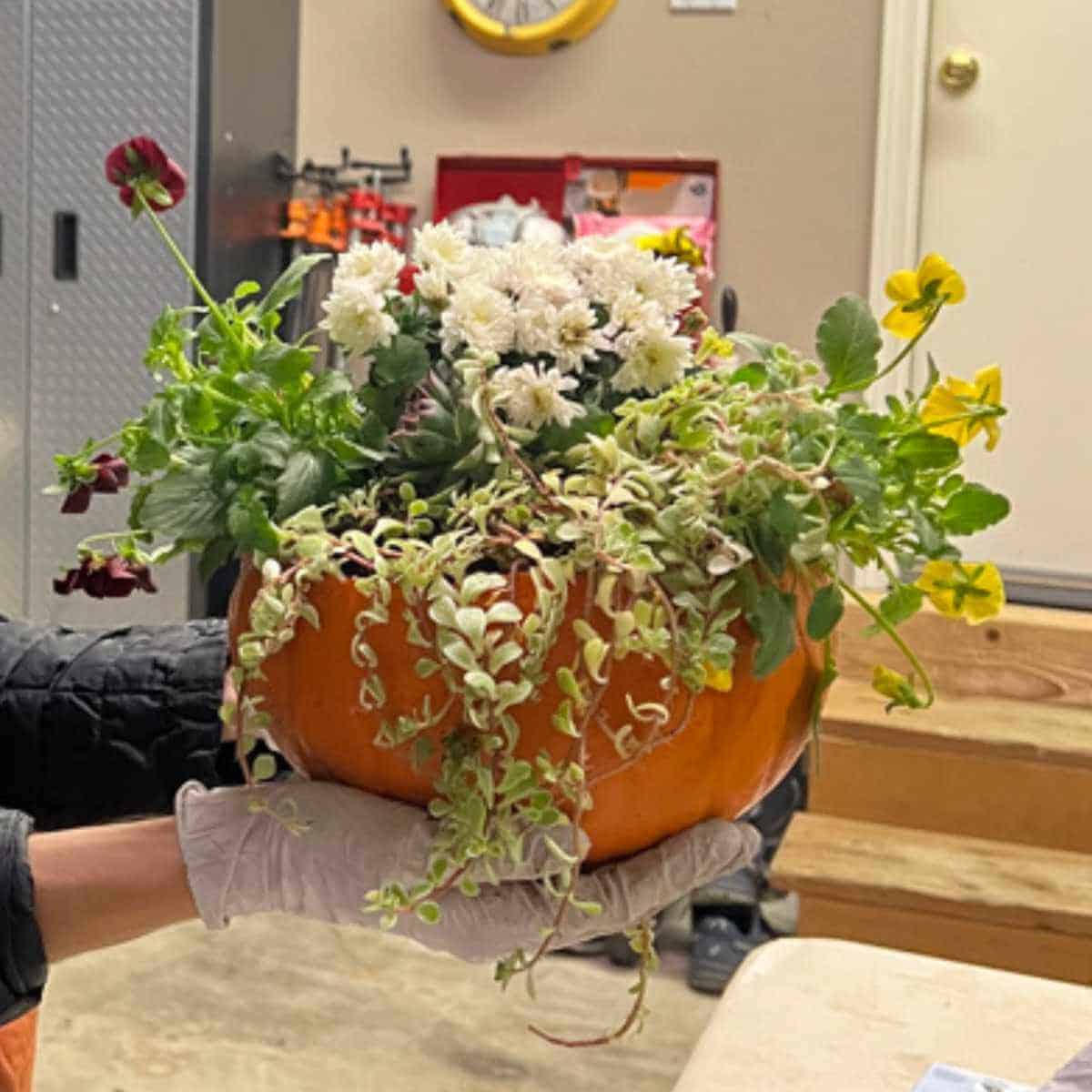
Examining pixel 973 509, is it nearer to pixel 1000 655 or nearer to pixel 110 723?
pixel 110 723

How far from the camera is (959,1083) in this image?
3.48 feet

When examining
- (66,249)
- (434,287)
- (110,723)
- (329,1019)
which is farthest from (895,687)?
(66,249)

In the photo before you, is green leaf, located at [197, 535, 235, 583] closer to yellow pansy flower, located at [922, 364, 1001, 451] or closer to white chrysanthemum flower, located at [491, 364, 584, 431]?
white chrysanthemum flower, located at [491, 364, 584, 431]

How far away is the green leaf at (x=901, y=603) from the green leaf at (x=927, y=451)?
7 centimetres

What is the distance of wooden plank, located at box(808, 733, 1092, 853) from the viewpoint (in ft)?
7.98

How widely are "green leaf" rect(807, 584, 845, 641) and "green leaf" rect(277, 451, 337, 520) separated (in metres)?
0.26

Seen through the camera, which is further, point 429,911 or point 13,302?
point 13,302

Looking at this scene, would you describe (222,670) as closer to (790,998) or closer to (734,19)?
(790,998)

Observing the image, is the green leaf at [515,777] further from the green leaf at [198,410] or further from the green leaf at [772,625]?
the green leaf at [198,410]

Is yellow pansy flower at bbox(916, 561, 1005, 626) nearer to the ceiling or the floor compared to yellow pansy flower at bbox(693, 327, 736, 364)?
nearer to the floor

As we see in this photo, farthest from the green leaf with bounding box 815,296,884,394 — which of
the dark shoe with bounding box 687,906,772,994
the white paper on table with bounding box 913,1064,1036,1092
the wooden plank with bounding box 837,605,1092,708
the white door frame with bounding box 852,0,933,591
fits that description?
the white door frame with bounding box 852,0,933,591

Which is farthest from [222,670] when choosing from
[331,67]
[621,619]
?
[331,67]

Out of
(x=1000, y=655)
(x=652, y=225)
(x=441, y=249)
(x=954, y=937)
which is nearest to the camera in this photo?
(x=441, y=249)

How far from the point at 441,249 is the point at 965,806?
1923 mm
